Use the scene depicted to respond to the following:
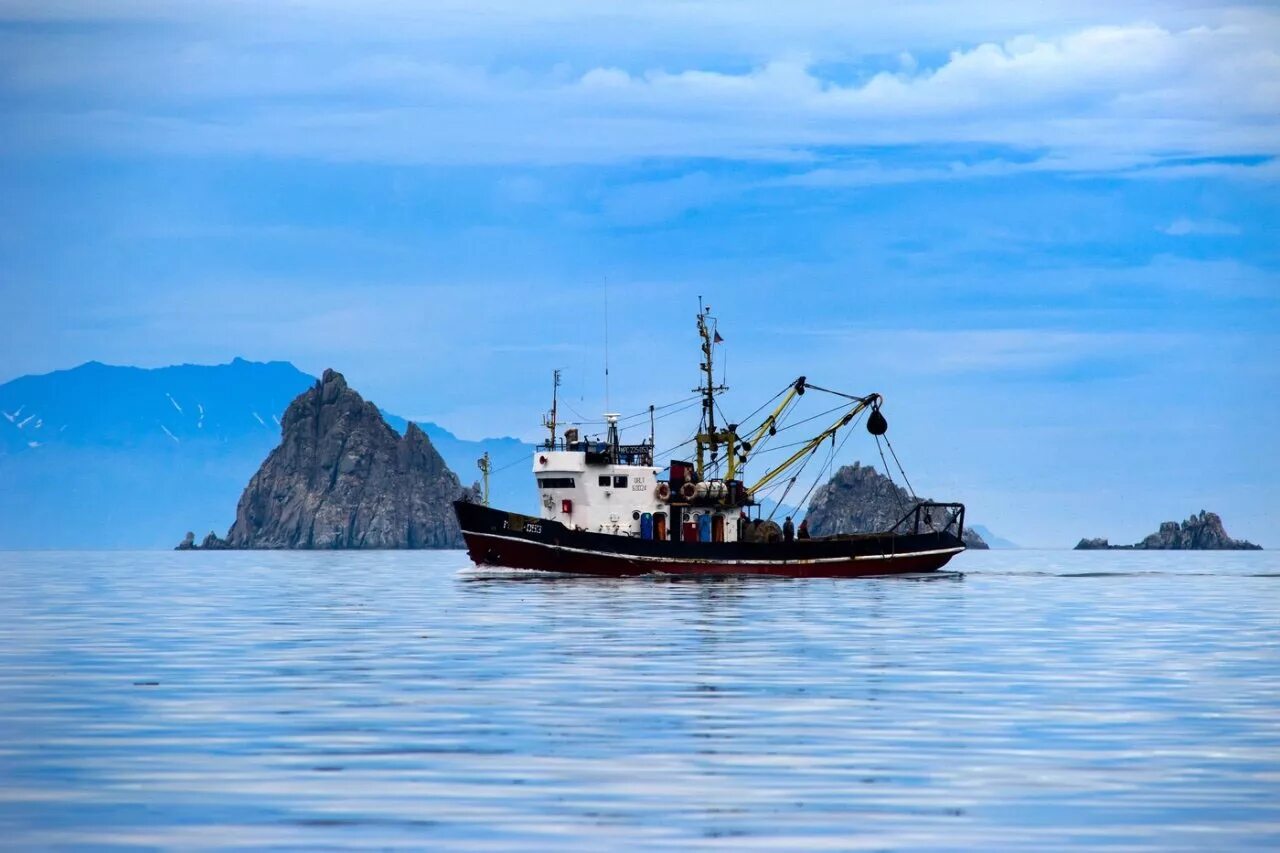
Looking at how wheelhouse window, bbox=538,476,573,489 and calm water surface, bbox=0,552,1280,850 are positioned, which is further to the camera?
wheelhouse window, bbox=538,476,573,489

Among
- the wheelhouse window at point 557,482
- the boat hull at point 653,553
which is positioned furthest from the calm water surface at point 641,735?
the wheelhouse window at point 557,482

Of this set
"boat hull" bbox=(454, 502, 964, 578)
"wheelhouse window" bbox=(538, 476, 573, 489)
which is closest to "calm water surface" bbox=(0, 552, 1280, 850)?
"boat hull" bbox=(454, 502, 964, 578)

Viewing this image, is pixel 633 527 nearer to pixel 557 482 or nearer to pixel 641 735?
pixel 557 482

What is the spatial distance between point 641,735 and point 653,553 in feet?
210

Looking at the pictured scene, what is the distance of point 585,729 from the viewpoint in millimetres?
26125

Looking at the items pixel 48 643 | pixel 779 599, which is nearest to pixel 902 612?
pixel 779 599

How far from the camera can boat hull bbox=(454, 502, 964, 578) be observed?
89562 mm

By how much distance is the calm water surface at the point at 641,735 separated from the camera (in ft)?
61.0

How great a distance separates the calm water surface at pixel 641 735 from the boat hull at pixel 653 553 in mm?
36621

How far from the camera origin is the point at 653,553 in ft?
293

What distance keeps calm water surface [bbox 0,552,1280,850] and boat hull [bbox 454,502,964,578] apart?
1442 inches

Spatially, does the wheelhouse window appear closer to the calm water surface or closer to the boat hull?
the boat hull

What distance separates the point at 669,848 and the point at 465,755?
652 centimetres

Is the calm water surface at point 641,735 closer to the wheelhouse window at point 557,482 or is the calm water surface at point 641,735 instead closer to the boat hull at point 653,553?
the boat hull at point 653,553
